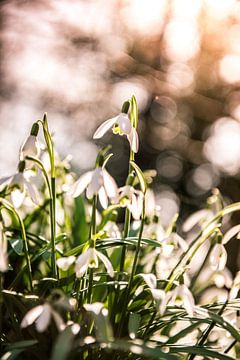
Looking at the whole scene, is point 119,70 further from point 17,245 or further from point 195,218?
point 17,245

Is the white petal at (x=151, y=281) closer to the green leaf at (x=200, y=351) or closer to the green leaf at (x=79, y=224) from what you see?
the green leaf at (x=200, y=351)

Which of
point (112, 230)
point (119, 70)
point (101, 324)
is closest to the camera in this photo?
point (101, 324)

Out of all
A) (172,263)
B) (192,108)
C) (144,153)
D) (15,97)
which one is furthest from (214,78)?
(172,263)

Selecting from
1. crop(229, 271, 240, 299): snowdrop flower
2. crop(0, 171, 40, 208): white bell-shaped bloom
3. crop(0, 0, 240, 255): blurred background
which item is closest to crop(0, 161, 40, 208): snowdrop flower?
crop(0, 171, 40, 208): white bell-shaped bloom

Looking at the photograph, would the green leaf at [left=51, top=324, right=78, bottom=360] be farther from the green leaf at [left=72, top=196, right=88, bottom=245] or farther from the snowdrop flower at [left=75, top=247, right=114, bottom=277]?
the green leaf at [left=72, top=196, right=88, bottom=245]

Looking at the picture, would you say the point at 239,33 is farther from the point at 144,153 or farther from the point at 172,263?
the point at 172,263

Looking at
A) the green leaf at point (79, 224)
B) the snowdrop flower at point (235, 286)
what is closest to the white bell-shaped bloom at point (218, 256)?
the snowdrop flower at point (235, 286)

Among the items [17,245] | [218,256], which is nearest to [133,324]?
[218,256]

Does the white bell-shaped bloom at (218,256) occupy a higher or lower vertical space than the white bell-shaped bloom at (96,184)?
lower
